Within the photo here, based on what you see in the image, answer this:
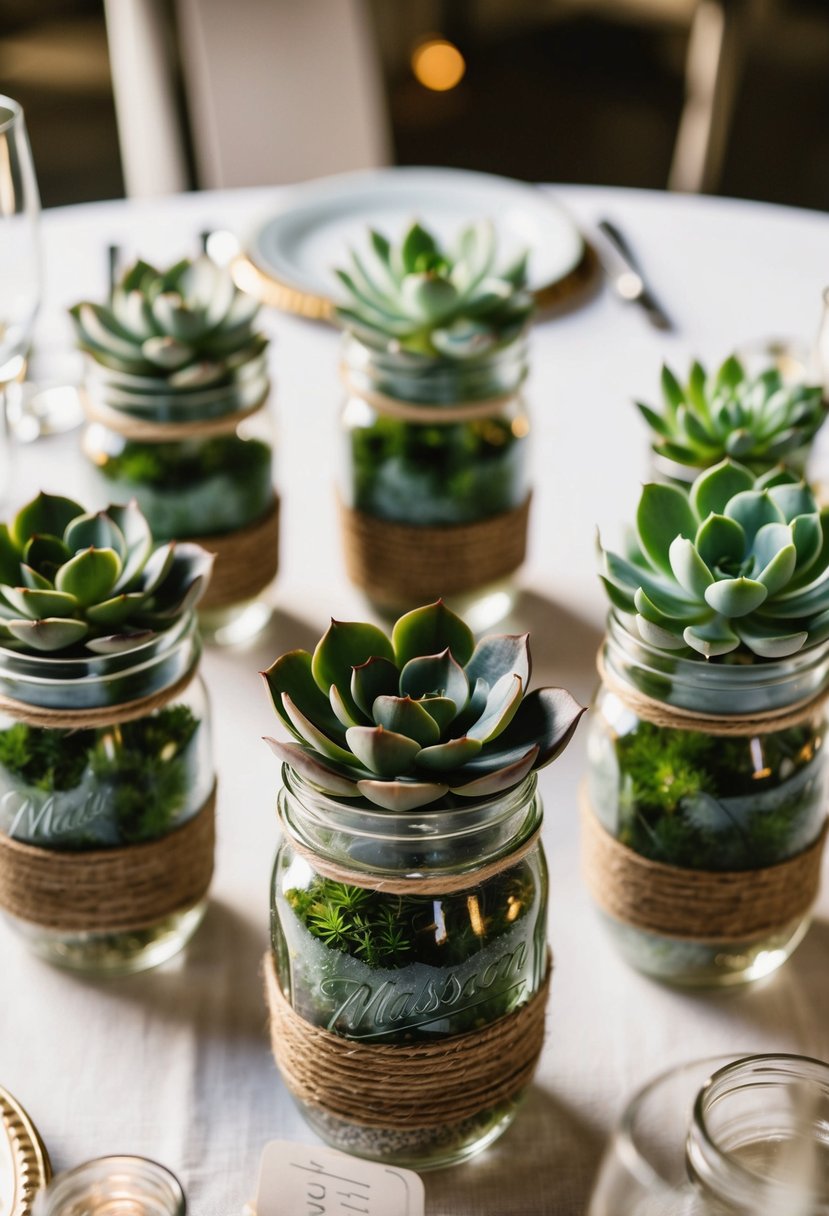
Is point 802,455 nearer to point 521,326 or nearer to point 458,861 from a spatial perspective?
point 521,326

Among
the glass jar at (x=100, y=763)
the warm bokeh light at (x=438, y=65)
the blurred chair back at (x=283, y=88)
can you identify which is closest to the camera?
the glass jar at (x=100, y=763)

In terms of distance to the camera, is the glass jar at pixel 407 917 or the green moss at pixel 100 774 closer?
the glass jar at pixel 407 917

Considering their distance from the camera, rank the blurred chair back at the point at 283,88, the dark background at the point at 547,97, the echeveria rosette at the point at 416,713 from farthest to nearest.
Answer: the dark background at the point at 547,97 < the blurred chair back at the point at 283,88 < the echeveria rosette at the point at 416,713

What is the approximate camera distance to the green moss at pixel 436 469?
81 centimetres

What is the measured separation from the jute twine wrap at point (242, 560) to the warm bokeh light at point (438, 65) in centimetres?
257

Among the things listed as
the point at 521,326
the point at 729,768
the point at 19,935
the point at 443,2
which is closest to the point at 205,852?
the point at 19,935

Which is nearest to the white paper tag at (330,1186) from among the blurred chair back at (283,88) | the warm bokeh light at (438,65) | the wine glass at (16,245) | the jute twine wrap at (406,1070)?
the jute twine wrap at (406,1070)

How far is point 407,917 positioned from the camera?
19.1 inches

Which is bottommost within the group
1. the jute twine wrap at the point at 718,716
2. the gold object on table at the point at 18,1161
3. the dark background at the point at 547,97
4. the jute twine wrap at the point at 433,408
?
the dark background at the point at 547,97

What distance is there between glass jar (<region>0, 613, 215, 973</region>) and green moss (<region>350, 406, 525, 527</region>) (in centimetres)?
25

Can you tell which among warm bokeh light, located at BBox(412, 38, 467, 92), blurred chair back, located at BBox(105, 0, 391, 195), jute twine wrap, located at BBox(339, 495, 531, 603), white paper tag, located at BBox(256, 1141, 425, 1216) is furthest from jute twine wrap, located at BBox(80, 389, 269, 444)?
warm bokeh light, located at BBox(412, 38, 467, 92)

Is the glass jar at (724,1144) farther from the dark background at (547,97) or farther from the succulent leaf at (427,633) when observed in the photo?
the dark background at (547,97)

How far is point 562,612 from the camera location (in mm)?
862

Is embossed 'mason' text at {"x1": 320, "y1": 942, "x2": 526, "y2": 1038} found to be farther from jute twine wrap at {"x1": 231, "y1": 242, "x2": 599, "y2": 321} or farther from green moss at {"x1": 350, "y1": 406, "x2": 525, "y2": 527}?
jute twine wrap at {"x1": 231, "y1": 242, "x2": 599, "y2": 321}
